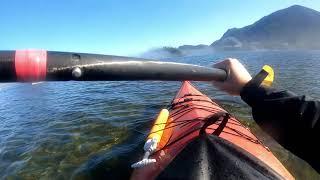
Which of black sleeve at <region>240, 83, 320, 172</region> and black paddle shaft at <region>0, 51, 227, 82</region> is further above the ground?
black paddle shaft at <region>0, 51, 227, 82</region>

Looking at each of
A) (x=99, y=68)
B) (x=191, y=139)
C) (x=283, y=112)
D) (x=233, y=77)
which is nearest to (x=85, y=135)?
(x=191, y=139)

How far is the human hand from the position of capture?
2.30 m

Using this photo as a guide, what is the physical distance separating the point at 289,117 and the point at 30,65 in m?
1.75

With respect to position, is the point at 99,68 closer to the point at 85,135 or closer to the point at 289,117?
the point at 289,117

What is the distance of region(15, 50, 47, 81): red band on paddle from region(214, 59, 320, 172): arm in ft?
4.08

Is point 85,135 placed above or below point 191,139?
below

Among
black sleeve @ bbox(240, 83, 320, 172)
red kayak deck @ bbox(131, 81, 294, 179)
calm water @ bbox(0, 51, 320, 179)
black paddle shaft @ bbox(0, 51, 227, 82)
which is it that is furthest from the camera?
calm water @ bbox(0, 51, 320, 179)

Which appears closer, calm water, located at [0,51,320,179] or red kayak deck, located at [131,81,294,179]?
red kayak deck, located at [131,81,294,179]

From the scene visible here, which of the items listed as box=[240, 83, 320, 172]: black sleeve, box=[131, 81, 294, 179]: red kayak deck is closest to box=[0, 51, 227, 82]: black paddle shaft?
box=[240, 83, 320, 172]: black sleeve

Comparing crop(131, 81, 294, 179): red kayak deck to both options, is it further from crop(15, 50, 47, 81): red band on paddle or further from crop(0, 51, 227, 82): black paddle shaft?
crop(15, 50, 47, 81): red band on paddle

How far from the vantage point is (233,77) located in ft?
7.79

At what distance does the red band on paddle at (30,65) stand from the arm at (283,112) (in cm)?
124

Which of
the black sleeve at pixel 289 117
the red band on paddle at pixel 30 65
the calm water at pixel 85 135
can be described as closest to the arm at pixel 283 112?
the black sleeve at pixel 289 117

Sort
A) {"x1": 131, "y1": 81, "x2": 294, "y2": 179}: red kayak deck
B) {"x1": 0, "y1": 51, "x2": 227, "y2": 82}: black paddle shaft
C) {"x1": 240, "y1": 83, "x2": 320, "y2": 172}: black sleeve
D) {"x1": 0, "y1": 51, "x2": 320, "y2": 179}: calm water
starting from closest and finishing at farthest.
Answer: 1. {"x1": 0, "y1": 51, "x2": 227, "y2": 82}: black paddle shaft
2. {"x1": 240, "y1": 83, "x2": 320, "y2": 172}: black sleeve
3. {"x1": 131, "y1": 81, "x2": 294, "y2": 179}: red kayak deck
4. {"x1": 0, "y1": 51, "x2": 320, "y2": 179}: calm water
